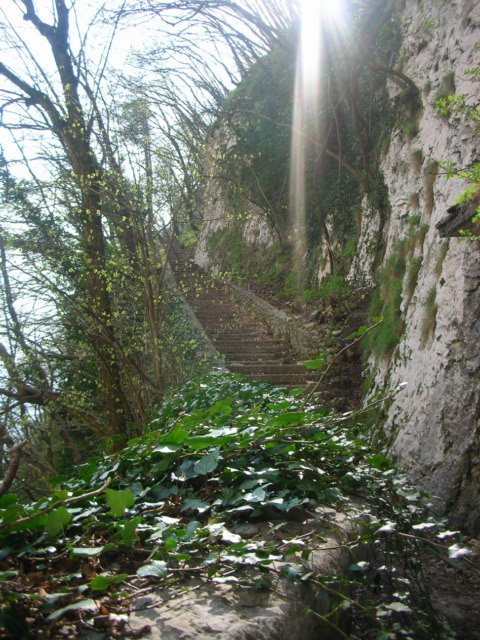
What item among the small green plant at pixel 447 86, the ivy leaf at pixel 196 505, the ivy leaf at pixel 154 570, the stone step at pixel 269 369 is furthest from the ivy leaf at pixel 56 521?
the stone step at pixel 269 369

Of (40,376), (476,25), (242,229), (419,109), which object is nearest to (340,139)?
(419,109)

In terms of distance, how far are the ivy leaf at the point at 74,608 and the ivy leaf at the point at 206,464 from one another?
0.83 m

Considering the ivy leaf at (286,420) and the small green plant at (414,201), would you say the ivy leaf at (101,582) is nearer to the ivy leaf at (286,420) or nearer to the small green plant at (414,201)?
the ivy leaf at (286,420)

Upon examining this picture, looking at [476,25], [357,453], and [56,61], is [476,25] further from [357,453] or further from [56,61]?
[56,61]

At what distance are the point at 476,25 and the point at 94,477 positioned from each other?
6454mm

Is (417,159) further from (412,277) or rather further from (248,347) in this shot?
(248,347)

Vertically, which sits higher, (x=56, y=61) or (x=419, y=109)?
(x=56, y=61)

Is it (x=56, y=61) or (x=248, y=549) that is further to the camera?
(x=56, y=61)

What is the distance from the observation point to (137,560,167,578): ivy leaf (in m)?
1.39

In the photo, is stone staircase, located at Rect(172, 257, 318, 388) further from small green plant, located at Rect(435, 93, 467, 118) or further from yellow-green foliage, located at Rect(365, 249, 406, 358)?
small green plant, located at Rect(435, 93, 467, 118)

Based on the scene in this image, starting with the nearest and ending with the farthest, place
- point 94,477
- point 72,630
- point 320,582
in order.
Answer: point 72,630
point 320,582
point 94,477

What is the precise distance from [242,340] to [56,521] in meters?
9.73

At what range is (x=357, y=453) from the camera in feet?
8.96

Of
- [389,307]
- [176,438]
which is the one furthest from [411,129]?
[176,438]
